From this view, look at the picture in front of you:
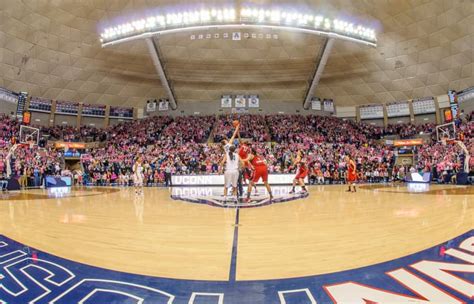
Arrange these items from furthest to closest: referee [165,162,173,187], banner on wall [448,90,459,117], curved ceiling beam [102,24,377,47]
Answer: banner on wall [448,90,459,117] < curved ceiling beam [102,24,377,47] < referee [165,162,173,187]

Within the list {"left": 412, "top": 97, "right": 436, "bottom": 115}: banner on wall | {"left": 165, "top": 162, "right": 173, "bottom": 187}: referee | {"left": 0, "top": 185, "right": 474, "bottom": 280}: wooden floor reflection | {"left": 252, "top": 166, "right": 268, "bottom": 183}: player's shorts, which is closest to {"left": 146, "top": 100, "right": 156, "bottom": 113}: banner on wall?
{"left": 165, "top": 162, "right": 173, "bottom": 187}: referee

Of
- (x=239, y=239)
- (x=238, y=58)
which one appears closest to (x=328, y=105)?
(x=238, y=58)

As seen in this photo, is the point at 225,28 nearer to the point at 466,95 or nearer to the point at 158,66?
the point at 158,66

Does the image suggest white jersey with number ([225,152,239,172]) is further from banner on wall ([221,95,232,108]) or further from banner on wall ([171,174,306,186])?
banner on wall ([221,95,232,108])

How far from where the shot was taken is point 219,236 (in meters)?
4.00

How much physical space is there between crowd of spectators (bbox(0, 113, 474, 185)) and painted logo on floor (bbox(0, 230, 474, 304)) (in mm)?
17077

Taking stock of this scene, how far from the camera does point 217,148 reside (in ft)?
87.1

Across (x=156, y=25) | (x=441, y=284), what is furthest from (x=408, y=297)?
(x=156, y=25)

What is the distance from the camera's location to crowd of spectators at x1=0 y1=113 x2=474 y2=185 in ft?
73.1

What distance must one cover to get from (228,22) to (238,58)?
810 cm

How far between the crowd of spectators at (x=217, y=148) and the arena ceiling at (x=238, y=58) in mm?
3851

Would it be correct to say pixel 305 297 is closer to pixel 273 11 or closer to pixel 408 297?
pixel 408 297

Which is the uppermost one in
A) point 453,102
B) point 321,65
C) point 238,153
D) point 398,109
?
point 321,65

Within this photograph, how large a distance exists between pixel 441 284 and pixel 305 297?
1.10 meters
